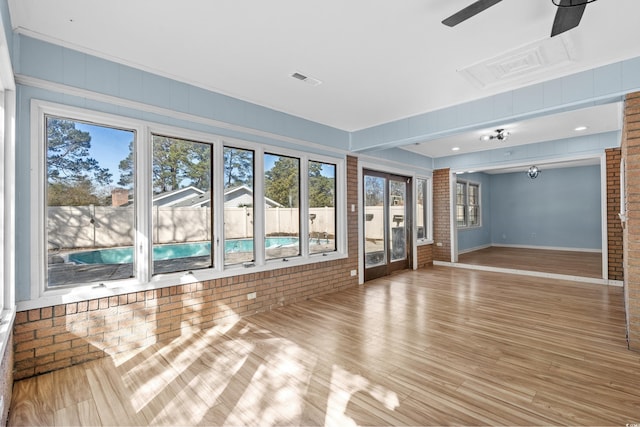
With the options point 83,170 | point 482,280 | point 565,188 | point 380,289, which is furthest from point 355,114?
point 565,188

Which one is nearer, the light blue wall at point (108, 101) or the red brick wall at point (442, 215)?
the light blue wall at point (108, 101)

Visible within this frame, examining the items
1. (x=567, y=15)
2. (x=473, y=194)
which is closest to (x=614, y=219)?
(x=473, y=194)

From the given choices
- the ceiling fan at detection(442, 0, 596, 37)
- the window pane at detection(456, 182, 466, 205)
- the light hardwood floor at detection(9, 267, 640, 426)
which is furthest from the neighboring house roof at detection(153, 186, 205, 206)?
the window pane at detection(456, 182, 466, 205)

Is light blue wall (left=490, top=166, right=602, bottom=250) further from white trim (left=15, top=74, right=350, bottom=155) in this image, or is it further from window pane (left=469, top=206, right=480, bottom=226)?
white trim (left=15, top=74, right=350, bottom=155)

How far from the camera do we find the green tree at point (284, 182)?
4.40 metres

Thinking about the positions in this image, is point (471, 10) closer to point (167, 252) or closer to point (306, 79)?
point (306, 79)

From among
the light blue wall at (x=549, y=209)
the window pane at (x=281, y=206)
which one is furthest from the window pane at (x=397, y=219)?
the light blue wall at (x=549, y=209)

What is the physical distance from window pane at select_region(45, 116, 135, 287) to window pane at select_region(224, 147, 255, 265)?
1.05m

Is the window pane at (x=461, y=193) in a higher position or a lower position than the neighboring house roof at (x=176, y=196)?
higher

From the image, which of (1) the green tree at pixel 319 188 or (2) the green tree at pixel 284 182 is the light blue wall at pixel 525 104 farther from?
(2) the green tree at pixel 284 182

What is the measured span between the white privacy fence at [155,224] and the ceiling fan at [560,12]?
3021 mm

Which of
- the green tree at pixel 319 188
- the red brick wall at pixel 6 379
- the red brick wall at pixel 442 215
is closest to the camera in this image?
the red brick wall at pixel 6 379

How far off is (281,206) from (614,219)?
5.84 m

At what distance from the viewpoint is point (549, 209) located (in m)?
9.99
